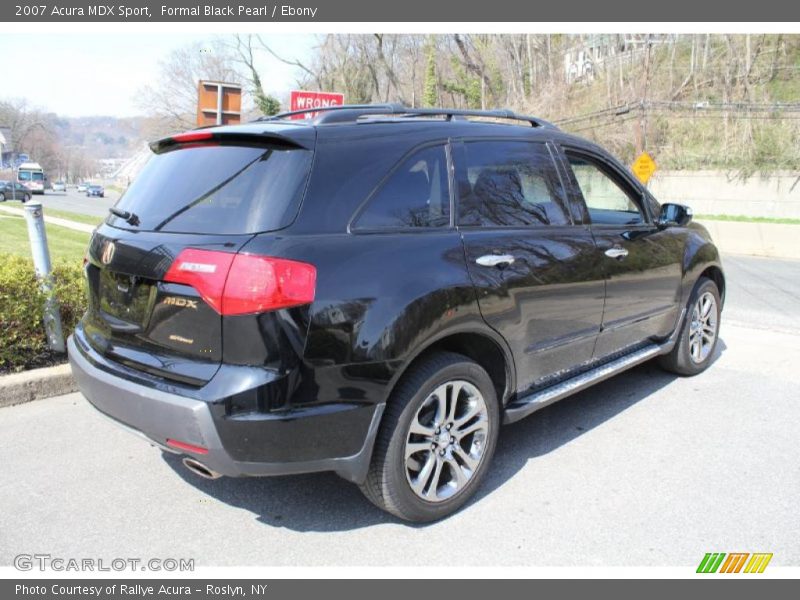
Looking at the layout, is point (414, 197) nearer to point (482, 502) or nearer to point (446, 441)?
point (446, 441)

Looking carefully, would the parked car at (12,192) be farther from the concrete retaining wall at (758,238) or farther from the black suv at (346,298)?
the black suv at (346,298)

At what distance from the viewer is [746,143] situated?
2136 centimetres

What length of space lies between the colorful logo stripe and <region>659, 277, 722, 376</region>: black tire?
241 cm

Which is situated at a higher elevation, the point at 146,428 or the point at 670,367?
the point at 146,428

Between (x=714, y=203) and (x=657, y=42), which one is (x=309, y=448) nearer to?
(x=714, y=203)

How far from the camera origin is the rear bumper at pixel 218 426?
2.43m

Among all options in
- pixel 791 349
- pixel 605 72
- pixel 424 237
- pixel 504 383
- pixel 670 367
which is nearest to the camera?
pixel 424 237

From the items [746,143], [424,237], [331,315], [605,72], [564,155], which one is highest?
[605,72]

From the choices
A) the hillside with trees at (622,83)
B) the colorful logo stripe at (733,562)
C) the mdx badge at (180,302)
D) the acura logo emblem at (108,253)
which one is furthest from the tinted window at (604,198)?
the hillside with trees at (622,83)

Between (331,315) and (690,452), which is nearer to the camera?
(331,315)

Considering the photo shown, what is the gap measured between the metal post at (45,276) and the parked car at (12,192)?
147 ft

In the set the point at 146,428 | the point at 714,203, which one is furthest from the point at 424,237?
the point at 714,203

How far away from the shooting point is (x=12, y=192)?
43.7 meters

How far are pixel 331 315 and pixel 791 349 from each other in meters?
5.61
